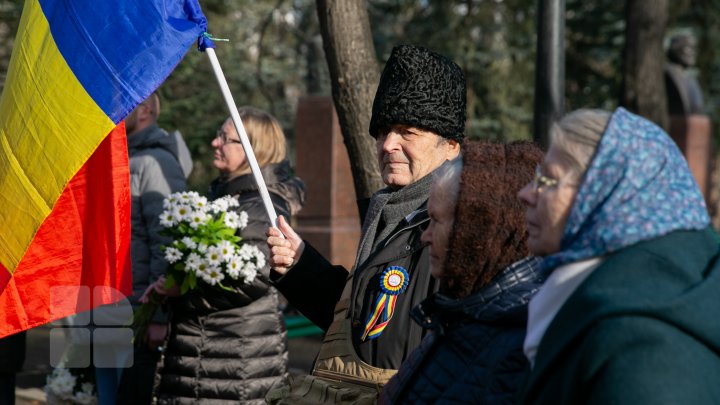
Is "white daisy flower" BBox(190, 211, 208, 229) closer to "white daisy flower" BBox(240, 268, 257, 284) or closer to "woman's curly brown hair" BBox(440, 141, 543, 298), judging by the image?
"white daisy flower" BBox(240, 268, 257, 284)

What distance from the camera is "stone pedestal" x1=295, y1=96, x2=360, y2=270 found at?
10.5 m

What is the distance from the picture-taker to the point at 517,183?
8.90 feet

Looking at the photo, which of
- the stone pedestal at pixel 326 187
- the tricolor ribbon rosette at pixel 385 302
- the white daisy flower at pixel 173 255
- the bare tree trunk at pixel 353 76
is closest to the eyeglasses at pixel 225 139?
the bare tree trunk at pixel 353 76

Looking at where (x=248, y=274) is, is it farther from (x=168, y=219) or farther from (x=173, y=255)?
(x=168, y=219)

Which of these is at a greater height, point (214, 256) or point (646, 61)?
point (646, 61)

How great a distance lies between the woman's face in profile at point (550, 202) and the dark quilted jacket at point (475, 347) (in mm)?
308

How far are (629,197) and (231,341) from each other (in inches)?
Result: 139

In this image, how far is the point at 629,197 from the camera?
2.08 metres

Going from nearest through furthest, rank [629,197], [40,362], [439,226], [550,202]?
[629,197] < [550,202] < [439,226] < [40,362]

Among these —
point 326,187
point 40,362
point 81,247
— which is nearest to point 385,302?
point 81,247

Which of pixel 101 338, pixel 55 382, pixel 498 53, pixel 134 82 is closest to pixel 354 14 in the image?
pixel 134 82

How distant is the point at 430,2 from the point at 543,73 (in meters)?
9.08

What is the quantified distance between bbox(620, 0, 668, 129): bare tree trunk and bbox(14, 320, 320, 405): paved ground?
14.8 ft

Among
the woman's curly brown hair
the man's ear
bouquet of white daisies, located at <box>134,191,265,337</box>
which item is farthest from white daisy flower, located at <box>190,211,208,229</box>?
the woman's curly brown hair
